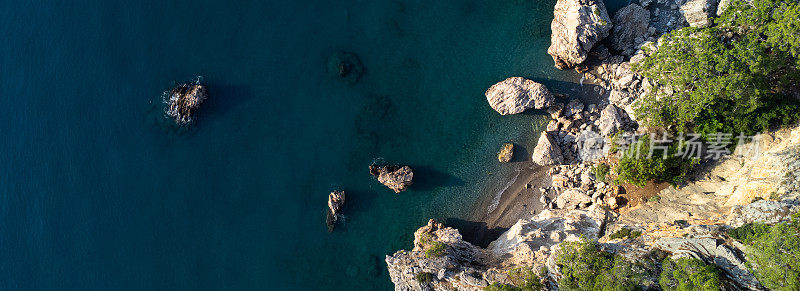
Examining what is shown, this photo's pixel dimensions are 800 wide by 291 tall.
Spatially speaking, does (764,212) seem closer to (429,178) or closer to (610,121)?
(610,121)

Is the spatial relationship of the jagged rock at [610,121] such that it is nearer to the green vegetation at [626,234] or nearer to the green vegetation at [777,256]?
the green vegetation at [626,234]

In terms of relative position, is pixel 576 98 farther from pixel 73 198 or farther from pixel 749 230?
pixel 73 198

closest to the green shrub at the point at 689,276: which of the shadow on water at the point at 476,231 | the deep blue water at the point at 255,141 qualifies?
the shadow on water at the point at 476,231

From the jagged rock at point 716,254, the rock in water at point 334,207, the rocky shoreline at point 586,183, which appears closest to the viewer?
the jagged rock at point 716,254

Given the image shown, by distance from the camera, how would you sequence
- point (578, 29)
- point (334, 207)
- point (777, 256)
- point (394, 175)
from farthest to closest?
point (334, 207) < point (394, 175) < point (578, 29) < point (777, 256)

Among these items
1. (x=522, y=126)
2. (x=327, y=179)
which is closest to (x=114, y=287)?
(x=327, y=179)

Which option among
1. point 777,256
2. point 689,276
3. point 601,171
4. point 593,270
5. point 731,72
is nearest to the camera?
point 777,256

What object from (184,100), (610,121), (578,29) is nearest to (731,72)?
(610,121)
